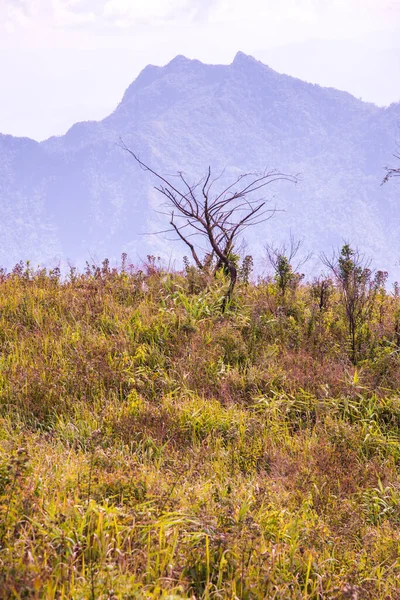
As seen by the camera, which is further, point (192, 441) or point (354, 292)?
point (354, 292)

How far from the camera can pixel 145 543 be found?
272cm

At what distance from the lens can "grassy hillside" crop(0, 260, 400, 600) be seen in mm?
2574

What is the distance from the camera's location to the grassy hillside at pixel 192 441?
2.57 metres

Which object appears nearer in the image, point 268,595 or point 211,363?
point 268,595

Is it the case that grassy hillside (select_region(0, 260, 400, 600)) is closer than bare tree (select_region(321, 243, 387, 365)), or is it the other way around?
grassy hillside (select_region(0, 260, 400, 600))

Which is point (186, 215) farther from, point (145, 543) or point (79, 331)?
point (145, 543)

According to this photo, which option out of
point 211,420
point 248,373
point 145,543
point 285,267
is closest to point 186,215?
point 285,267

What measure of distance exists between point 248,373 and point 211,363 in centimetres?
46

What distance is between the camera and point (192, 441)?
4578 mm

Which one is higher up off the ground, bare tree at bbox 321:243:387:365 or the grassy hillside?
bare tree at bbox 321:243:387:365

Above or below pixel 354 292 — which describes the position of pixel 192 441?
below

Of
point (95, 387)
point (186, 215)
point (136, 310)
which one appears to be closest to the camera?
point (95, 387)

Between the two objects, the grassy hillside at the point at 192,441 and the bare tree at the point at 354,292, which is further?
the bare tree at the point at 354,292

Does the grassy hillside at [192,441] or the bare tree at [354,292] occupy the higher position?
the bare tree at [354,292]
